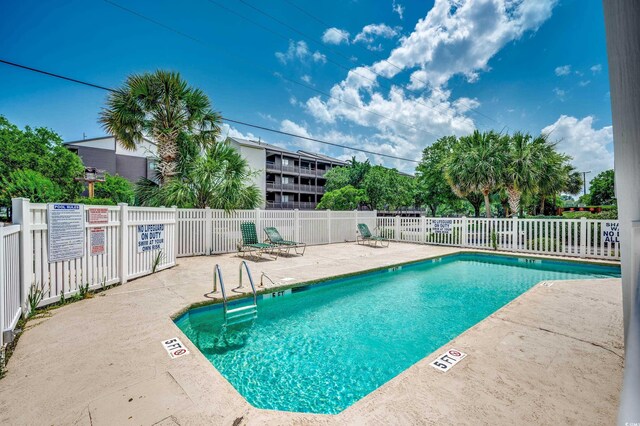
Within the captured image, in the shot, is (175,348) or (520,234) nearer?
(175,348)

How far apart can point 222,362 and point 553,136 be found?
61.1 ft

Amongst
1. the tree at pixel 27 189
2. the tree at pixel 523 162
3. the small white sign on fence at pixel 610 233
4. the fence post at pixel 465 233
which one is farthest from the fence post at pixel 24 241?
the tree at pixel 523 162

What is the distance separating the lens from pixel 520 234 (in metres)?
10.9

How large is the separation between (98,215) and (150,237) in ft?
4.98

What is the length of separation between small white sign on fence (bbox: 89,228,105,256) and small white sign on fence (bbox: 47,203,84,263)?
0.22 metres

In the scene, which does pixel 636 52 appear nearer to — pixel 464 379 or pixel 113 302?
pixel 464 379

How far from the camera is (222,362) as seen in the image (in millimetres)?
3406

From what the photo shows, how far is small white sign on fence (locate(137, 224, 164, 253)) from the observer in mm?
6156

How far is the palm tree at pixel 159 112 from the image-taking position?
10.8 m

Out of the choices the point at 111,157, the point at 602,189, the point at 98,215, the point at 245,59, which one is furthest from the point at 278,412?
the point at 602,189

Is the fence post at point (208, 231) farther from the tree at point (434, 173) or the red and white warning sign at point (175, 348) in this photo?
the tree at point (434, 173)

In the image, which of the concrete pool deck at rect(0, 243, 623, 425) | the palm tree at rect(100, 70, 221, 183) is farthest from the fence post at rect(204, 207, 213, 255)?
the concrete pool deck at rect(0, 243, 623, 425)

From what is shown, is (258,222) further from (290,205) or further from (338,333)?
(290,205)

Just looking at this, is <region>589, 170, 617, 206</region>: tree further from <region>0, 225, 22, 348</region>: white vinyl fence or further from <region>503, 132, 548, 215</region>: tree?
<region>0, 225, 22, 348</region>: white vinyl fence
